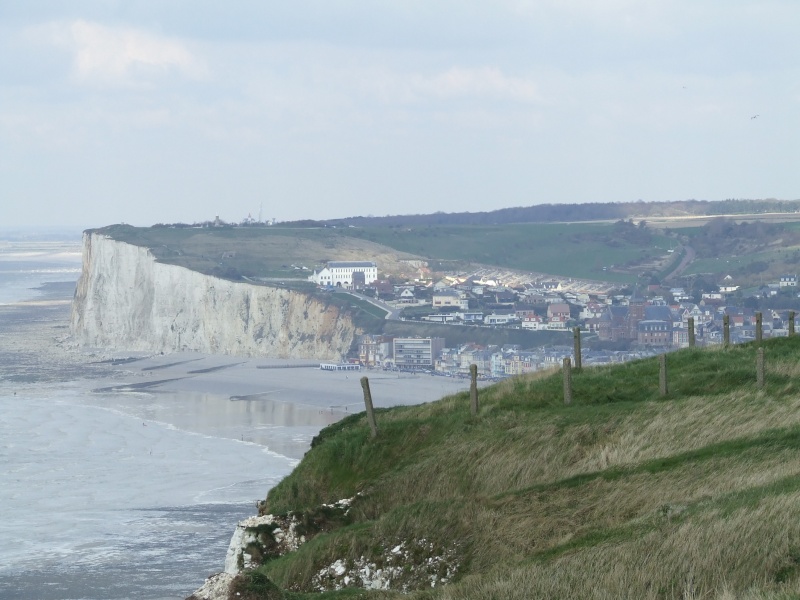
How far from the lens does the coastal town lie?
245 ft

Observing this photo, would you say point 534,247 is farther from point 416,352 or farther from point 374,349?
point 416,352

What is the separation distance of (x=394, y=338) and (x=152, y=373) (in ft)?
55.6

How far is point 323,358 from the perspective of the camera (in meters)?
83.2

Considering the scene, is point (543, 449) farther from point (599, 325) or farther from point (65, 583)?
point (599, 325)

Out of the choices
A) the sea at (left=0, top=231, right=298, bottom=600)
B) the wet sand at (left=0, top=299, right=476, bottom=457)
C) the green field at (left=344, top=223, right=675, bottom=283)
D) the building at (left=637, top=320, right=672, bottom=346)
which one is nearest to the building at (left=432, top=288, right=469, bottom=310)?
the building at (left=637, top=320, right=672, bottom=346)

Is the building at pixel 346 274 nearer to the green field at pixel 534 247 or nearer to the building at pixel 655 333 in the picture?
the green field at pixel 534 247

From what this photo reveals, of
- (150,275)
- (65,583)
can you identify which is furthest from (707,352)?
(150,275)

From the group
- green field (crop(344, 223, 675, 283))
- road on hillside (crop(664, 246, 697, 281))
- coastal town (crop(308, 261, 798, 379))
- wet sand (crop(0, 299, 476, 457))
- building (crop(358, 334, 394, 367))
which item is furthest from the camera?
green field (crop(344, 223, 675, 283))

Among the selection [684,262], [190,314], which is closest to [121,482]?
[190,314]

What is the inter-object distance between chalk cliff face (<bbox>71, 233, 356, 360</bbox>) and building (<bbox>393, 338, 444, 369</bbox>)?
5072 millimetres

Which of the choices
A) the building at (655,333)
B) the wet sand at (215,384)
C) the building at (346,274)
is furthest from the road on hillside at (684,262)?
the wet sand at (215,384)

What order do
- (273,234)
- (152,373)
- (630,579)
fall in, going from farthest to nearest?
(273,234), (152,373), (630,579)

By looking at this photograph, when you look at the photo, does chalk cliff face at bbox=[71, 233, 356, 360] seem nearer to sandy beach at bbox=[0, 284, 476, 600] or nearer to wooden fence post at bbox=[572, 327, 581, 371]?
sandy beach at bbox=[0, 284, 476, 600]

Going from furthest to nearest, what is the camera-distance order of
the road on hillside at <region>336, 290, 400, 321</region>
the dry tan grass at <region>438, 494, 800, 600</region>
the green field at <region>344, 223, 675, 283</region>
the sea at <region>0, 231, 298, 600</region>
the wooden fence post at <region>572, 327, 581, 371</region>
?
the green field at <region>344, 223, 675, 283</region> → the road on hillside at <region>336, 290, 400, 321</region> → the sea at <region>0, 231, 298, 600</region> → the wooden fence post at <region>572, 327, 581, 371</region> → the dry tan grass at <region>438, 494, 800, 600</region>
